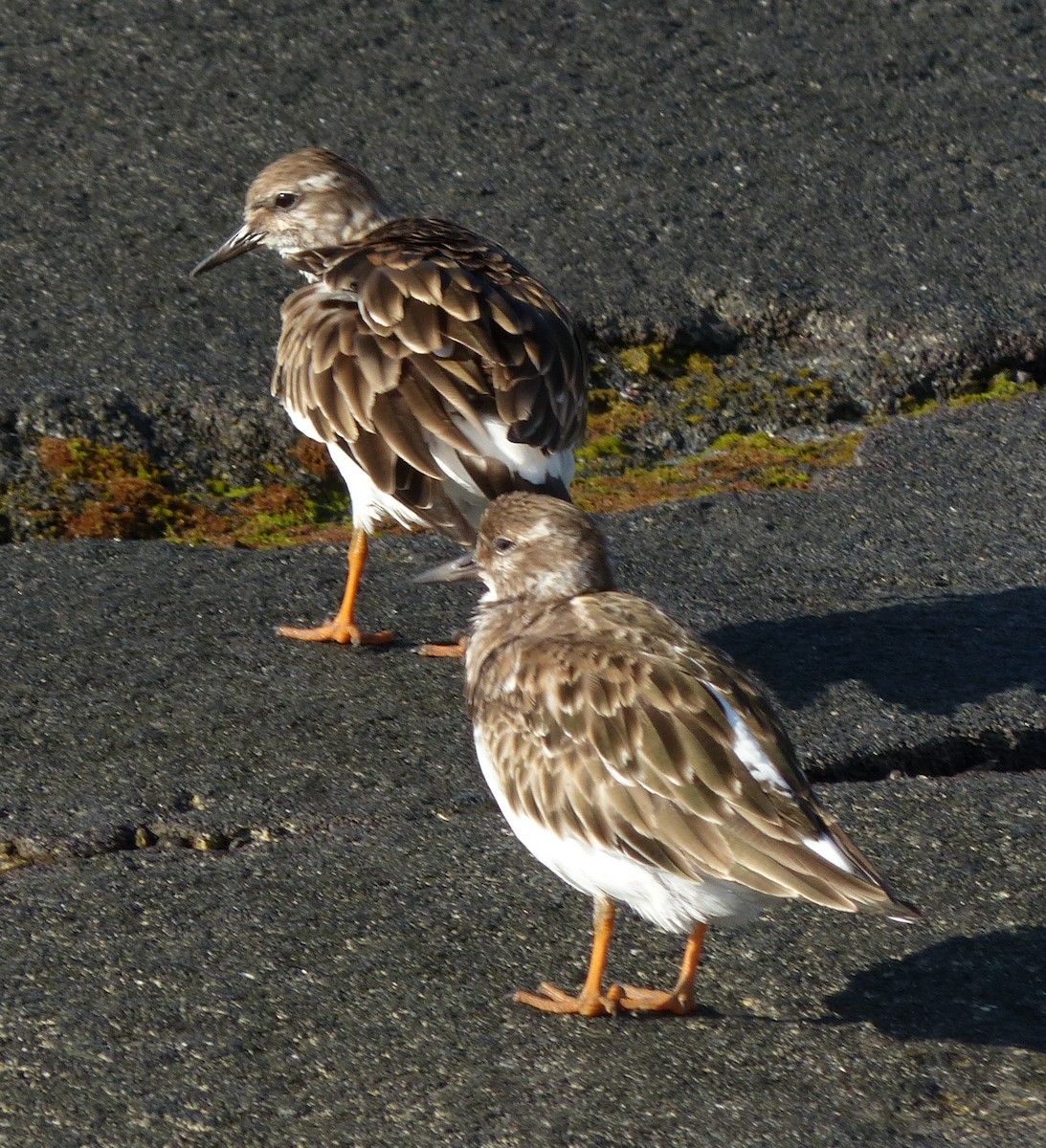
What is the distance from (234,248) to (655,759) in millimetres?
3410

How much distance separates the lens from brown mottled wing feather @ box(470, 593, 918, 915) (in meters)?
3.30

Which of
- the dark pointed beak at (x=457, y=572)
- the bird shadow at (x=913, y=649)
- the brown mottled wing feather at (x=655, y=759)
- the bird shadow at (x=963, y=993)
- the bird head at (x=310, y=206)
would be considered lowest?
the bird shadow at (x=963, y=993)

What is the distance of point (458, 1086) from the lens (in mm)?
3266

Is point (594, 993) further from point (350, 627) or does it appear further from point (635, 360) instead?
point (635, 360)

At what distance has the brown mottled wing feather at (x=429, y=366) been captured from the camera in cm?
481

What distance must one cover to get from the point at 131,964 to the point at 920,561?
2.91m

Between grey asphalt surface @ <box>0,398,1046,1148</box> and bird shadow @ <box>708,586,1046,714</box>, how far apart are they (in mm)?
13

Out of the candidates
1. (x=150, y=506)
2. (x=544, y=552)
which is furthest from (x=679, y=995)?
(x=150, y=506)

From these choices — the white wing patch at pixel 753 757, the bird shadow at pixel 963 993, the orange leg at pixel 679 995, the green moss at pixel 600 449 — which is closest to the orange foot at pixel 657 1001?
the orange leg at pixel 679 995

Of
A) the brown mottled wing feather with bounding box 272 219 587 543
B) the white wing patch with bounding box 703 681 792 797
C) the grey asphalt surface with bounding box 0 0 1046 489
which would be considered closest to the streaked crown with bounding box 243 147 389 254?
the grey asphalt surface with bounding box 0 0 1046 489

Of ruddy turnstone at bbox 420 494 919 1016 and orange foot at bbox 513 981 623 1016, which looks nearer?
ruddy turnstone at bbox 420 494 919 1016

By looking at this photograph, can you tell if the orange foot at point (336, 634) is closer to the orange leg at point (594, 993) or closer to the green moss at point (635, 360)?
the orange leg at point (594, 993)

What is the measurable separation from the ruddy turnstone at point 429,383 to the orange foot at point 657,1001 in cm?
157

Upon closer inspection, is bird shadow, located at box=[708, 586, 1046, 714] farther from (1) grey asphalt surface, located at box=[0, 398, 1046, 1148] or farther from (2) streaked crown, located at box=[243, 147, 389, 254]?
(2) streaked crown, located at box=[243, 147, 389, 254]
